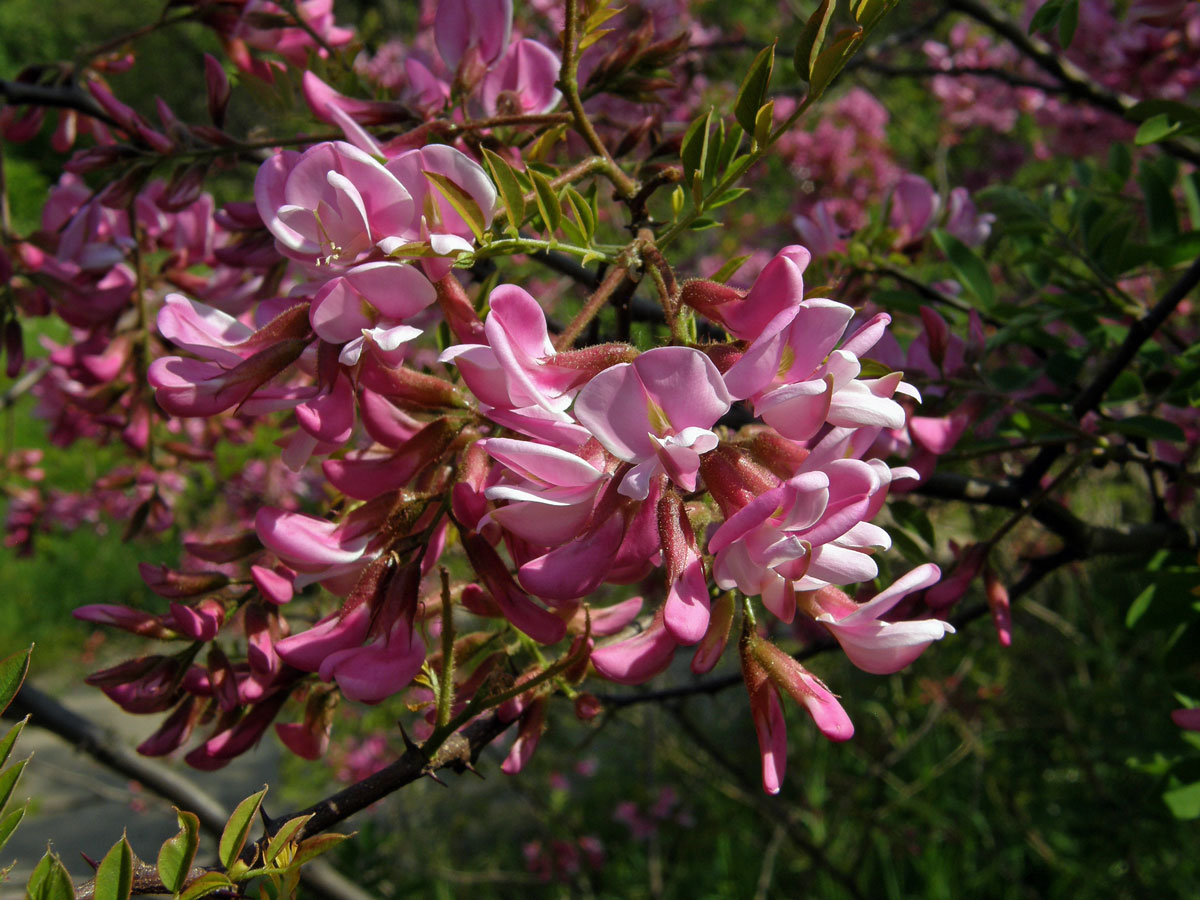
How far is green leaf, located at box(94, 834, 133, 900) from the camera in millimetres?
337

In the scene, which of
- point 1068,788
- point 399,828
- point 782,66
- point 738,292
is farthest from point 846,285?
point 399,828

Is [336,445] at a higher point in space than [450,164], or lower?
lower

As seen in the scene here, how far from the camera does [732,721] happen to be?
3.32 m

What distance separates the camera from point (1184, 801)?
0.80m

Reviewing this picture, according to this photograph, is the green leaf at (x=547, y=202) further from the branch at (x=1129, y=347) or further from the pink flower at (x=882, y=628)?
the branch at (x=1129, y=347)

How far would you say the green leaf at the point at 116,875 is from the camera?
34 centimetres

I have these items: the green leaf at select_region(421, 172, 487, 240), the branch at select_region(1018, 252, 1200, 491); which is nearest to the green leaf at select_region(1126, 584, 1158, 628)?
the branch at select_region(1018, 252, 1200, 491)

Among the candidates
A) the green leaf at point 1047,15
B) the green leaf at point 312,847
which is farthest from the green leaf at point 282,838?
the green leaf at point 1047,15

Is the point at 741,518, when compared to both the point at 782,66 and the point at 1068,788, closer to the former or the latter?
the point at 782,66

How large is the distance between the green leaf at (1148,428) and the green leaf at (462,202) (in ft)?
1.92

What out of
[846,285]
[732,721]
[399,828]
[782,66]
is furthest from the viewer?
[732,721]

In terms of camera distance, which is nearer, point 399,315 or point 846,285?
point 399,315

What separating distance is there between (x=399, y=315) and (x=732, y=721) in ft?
10.4

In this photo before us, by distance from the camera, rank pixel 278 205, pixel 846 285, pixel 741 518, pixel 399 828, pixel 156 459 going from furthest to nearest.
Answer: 1. pixel 399 828
2. pixel 156 459
3. pixel 846 285
4. pixel 278 205
5. pixel 741 518
